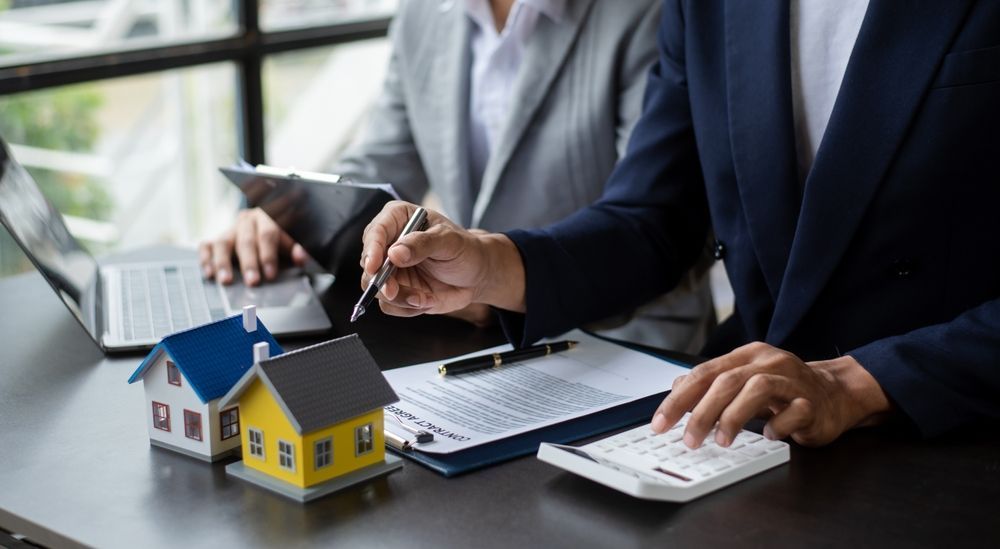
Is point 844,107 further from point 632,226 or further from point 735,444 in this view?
point 735,444

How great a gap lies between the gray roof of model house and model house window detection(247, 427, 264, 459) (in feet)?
0.11

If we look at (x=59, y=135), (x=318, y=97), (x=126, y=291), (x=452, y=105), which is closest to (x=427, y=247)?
(x=126, y=291)

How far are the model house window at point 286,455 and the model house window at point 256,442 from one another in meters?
0.03

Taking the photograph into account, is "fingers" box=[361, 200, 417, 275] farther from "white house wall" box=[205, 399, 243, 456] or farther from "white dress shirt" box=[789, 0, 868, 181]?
"white dress shirt" box=[789, 0, 868, 181]

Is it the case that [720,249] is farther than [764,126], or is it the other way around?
[720,249]

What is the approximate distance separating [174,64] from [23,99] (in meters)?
0.41

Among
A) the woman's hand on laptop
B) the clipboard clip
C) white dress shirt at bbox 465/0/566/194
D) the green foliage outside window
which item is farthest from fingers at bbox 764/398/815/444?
the green foliage outside window

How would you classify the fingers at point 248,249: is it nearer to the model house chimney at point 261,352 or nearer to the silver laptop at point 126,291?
the silver laptop at point 126,291

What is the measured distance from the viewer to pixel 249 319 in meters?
1.09

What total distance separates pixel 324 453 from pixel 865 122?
74 centimetres

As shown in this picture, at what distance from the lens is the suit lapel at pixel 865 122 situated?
130 centimetres

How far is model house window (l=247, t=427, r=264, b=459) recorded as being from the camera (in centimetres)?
102

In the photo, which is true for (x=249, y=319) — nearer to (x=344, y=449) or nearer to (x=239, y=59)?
(x=344, y=449)

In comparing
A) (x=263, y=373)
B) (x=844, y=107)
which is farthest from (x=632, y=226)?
Result: (x=263, y=373)
